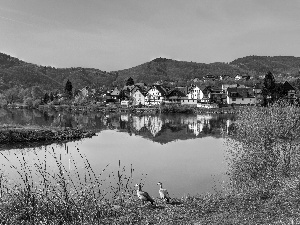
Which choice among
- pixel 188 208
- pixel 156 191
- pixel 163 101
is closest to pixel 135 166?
pixel 156 191

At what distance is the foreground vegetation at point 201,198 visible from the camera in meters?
8.30

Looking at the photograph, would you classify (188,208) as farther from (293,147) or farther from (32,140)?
(32,140)

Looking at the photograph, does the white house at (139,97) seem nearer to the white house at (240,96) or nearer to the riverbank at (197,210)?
the white house at (240,96)

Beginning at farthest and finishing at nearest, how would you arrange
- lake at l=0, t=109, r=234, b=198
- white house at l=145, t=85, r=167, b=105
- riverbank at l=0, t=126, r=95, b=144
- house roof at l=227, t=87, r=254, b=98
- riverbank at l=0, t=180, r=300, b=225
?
white house at l=145, t=85, r=167, b=105
house roof at l=227, t=87, r=254, b=98
riverbank at l=0, t=126, r=95, b=144
lake at l=0, t=109, r=234, b=198
riverbank at l=0, t=180, r=300, b=225

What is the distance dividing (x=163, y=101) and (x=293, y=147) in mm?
98464

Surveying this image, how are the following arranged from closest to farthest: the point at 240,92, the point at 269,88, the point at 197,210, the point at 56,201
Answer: the point at 197,210 < the point at 56,201 < the point at 269,88 < the point at 240,92

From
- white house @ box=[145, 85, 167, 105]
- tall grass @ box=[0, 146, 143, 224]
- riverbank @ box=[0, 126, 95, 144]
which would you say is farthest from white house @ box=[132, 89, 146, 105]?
tall grass @ box=[0, 146, 143, 224]

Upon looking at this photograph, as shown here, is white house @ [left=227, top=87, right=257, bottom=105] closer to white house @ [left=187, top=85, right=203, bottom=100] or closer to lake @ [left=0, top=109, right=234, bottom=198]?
white house @ [left=187, top=85, right=203, bottom=100]

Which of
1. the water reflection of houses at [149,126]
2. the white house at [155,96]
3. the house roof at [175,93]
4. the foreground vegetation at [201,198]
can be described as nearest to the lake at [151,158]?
the foreground vegetation at [201,198]

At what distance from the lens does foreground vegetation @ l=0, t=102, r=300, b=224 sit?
8.30m

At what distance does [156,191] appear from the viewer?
782 inches

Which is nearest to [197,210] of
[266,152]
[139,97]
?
[266,152]

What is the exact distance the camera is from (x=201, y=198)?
1566 cm

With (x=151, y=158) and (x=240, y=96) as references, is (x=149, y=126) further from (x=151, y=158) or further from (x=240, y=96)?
(x=240, y=96)
